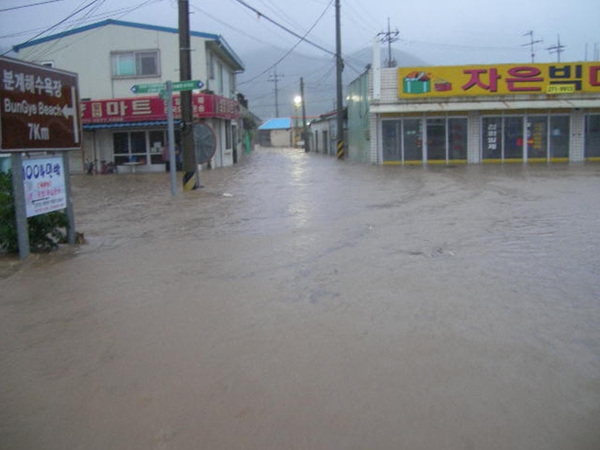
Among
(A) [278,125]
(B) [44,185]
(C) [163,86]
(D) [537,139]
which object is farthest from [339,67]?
(A) [278,125]

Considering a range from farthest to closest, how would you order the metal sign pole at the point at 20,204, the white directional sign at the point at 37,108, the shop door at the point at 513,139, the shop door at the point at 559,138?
1. the shop door at the point at 559,138
2. the shop door at the point at 513,139
3. the metal sign pole at the point at 20,204
4. the white directional sign at the point at 37,108

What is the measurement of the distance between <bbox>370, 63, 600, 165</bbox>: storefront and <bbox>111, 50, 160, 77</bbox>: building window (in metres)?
10.4

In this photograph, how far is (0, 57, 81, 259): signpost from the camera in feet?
26.9

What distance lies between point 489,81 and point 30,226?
24142mm

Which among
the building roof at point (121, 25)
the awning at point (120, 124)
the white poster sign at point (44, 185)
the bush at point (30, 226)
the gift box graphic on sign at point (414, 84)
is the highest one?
the building roof at point (121, 25)

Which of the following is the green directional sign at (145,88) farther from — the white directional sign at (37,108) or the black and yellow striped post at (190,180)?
the white directional sign at (37,108)

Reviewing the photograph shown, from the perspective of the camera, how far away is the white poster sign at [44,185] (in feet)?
28.7

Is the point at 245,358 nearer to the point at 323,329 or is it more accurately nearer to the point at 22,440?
the point at 323,329

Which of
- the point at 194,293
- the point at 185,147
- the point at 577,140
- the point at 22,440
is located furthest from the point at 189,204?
the point at 577,140

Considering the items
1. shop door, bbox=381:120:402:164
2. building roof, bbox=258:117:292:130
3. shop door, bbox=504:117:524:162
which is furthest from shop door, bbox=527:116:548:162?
building roof, bbox=258:117:292:130

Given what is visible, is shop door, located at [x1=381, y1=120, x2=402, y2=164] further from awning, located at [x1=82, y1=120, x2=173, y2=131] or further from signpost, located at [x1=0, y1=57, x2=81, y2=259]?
signpost, located at [x1=0, y1=57, x2=81, y2=259]

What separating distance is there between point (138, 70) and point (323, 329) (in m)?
26.5

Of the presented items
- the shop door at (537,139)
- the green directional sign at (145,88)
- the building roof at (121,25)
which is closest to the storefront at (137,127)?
the building roof at (121,25)

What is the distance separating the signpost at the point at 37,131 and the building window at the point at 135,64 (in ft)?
66.4
